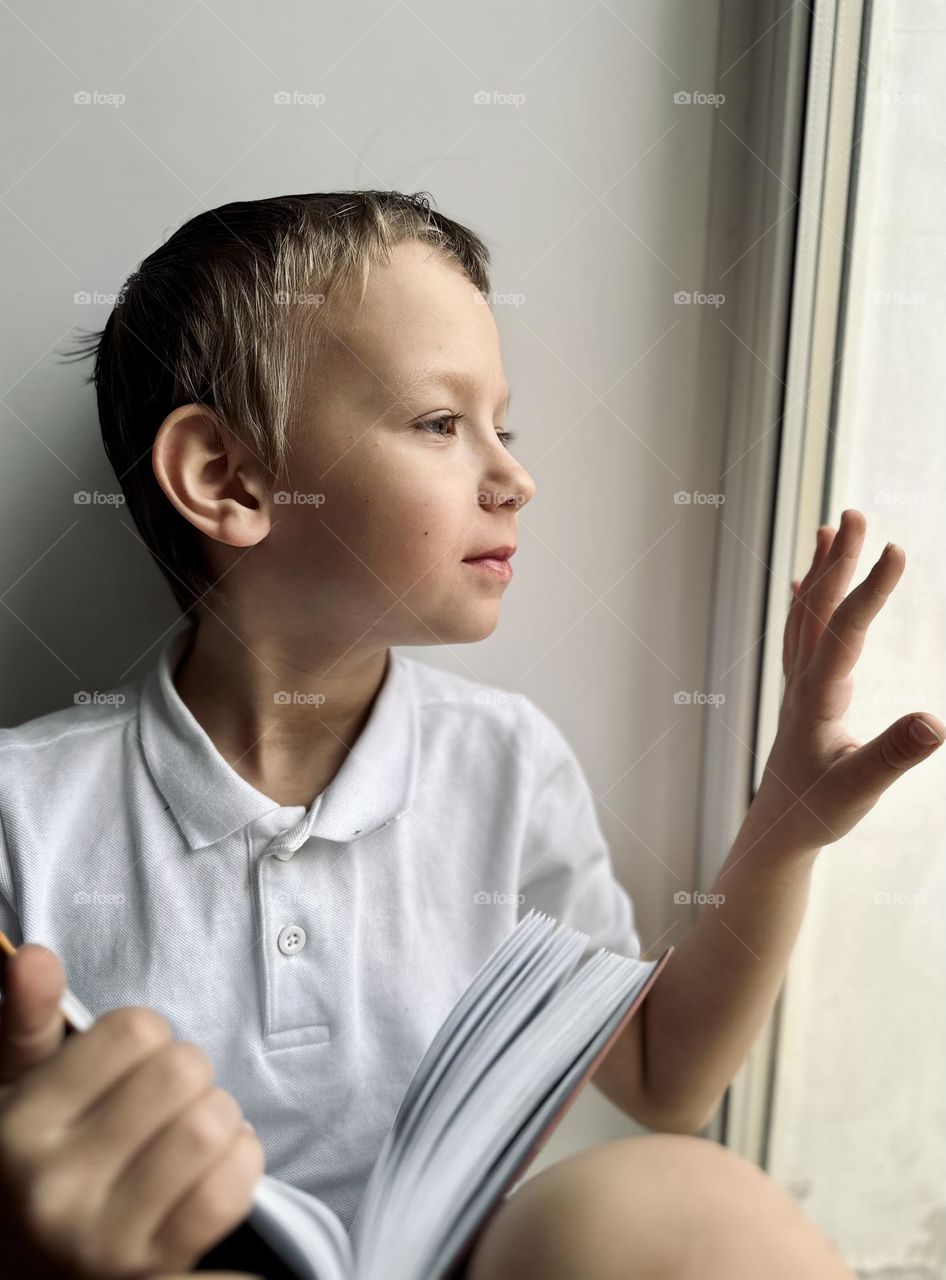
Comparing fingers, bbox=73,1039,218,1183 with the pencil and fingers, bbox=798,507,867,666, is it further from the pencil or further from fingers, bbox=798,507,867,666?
fingers, bbox=798,507,867,666

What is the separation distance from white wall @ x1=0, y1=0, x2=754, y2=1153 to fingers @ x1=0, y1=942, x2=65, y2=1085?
19.6 inches

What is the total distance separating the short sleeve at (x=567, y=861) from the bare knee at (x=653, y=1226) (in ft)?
1.27

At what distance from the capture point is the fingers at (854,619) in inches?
25.6

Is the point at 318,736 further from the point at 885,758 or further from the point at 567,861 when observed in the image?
the point at 885,758

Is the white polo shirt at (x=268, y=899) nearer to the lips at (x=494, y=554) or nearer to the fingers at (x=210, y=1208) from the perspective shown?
the lips at (x=494, y=554)

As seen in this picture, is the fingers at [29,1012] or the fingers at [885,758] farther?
the fingers at [885,758]

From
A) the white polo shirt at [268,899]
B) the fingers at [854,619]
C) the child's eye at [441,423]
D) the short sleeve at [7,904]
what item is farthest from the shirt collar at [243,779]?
the fingers at [854,619]

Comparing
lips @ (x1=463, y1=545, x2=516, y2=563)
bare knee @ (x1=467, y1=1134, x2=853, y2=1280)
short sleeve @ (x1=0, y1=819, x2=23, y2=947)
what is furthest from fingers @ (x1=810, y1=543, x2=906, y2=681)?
short sleeve @ (x1=0, y1=819, x2=23, y2=947)

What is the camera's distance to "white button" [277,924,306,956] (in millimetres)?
709

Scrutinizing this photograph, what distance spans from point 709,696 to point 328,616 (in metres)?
0.39

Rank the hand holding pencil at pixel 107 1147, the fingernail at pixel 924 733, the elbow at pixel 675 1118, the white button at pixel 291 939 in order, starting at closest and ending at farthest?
1. the hand holding pencil at pixel 107 1147
2. the fingernail at pixel 924 733
3. the white button at pixel 291 939
4. the elbow at pixel 675 1118

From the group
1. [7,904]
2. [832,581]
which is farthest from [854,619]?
[7,904]

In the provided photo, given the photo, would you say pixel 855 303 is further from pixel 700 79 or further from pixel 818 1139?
pixel 818 1139

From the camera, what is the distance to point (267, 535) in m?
0.74
